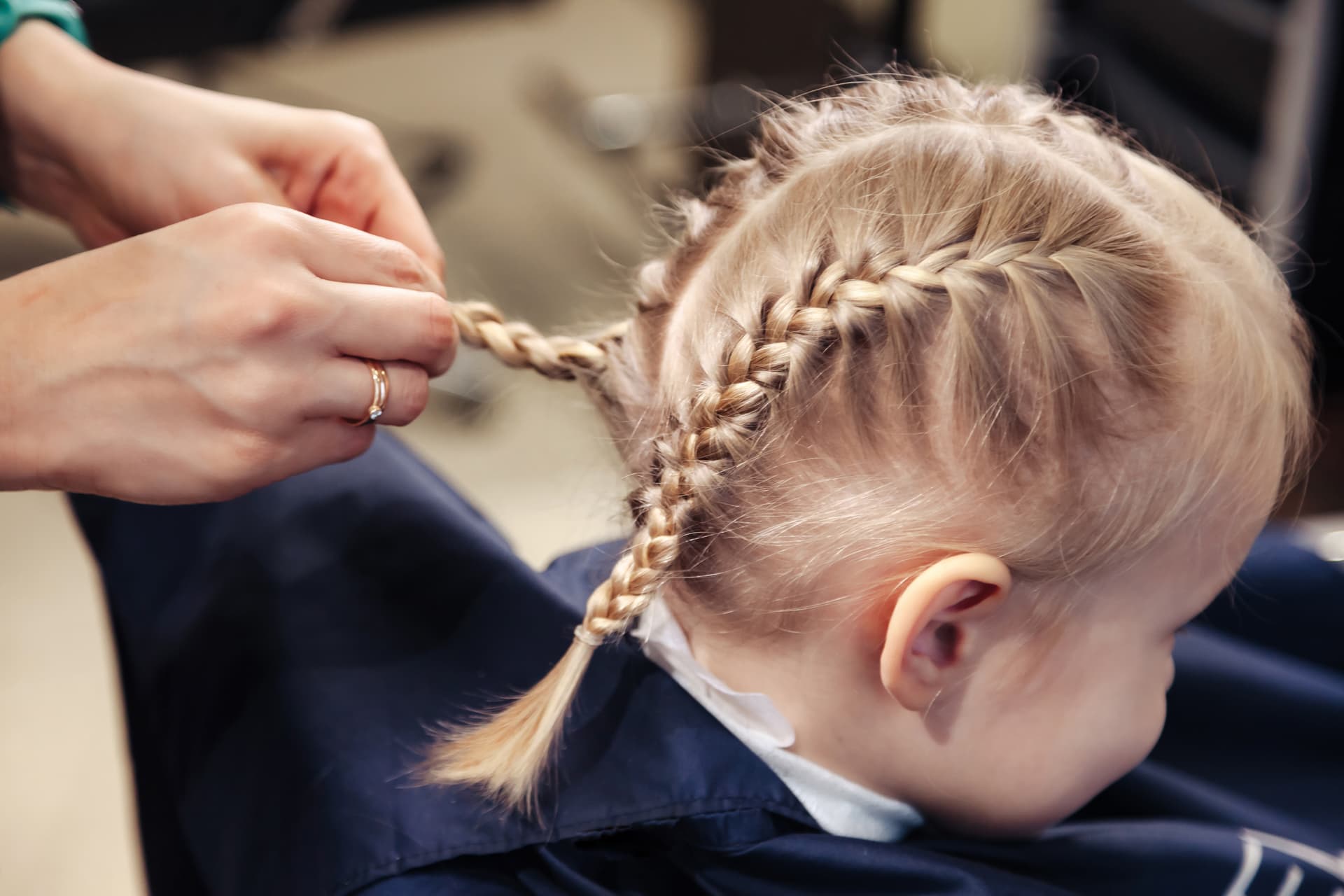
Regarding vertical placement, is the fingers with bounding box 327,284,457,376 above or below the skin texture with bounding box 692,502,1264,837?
above

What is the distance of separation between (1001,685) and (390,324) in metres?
0.44

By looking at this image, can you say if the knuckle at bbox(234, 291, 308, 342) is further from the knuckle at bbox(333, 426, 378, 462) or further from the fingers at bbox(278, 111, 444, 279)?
the fingers at bbox(278, 111, 444, 279)

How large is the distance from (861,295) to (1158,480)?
21cm

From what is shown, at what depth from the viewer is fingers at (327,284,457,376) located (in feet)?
2.11

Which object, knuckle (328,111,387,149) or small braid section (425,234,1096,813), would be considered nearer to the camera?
small braid section (425,234,1096,813)

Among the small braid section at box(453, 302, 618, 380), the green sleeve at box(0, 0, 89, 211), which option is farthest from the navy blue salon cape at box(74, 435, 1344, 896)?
the green sleeve at box(0, 0, 89, 211)

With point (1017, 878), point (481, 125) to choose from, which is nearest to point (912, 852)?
point (1017, 878)

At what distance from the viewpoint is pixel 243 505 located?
86cm

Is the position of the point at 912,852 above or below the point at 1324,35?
below

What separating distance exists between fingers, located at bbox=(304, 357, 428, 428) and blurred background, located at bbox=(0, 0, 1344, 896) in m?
0.21

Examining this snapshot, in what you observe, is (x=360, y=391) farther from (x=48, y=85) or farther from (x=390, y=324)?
(x=48, y=85)

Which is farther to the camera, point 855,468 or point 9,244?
point 9,244

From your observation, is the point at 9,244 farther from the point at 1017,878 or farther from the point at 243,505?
the point at 1017,878

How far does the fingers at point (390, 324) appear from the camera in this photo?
25.3 inches
